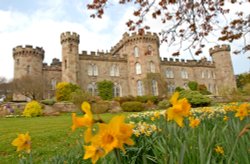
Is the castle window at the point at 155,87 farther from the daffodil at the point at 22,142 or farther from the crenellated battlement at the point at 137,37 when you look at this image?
the daffodil at the point at 22,142

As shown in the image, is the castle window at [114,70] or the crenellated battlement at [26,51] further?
the castle window at [114,70]

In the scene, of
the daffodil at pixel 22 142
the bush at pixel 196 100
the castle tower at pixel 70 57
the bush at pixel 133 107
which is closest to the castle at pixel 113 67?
the castle tower at pixel 70 57

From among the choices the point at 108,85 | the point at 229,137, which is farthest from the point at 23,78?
the point at 229,137

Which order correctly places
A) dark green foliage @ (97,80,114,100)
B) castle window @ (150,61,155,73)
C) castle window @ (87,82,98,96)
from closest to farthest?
dark green foliage @ (97,80,114,100)
castle window @ (87,82,98,96)
castle window @ (150,61,155,73)

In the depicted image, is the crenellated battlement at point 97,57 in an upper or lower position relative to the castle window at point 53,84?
upper

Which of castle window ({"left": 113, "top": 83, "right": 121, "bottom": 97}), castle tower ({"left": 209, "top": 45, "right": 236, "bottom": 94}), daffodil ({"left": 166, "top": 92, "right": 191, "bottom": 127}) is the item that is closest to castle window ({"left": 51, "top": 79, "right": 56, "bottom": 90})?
castle window ({"left": 113, "top": 83, "right": 121, "bottom": 97})

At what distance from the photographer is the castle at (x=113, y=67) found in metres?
35.8

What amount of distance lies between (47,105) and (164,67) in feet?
85.8

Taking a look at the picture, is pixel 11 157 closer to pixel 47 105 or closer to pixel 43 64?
pixel 47 105

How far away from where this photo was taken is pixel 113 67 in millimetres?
39812

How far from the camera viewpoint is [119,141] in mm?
1040

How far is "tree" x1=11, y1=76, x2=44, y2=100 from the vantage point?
1226 inches

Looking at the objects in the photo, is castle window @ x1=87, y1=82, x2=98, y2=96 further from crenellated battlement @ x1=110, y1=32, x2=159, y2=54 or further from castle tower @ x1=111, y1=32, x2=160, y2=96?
crenellated battlement @ x1=110, y1=32, x2=159, y2=54

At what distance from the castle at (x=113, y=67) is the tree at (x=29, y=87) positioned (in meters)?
2.75
